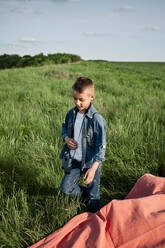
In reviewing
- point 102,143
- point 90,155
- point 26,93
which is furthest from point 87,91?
point 26,93

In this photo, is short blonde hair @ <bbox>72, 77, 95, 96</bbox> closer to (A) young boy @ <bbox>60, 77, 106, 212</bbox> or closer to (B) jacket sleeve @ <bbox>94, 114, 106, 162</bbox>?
(A) young boy @ <bbox>60, 77, 106, 212</bbox>

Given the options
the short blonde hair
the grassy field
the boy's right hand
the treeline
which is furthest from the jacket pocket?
the treeline

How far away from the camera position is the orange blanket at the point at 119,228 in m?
1.23

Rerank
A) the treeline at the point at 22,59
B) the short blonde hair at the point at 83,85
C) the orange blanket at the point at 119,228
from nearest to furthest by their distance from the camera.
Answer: the orange blanket at the point at 119,228, the short blonde hair at the point at 83,85, the treeline at the point at 22,59

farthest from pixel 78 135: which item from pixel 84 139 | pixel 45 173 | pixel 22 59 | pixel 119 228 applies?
pixel 22 59

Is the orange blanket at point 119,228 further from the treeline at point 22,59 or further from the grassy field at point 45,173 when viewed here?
the treeline at point 22,59

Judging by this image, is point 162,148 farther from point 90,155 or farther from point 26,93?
point 26,93

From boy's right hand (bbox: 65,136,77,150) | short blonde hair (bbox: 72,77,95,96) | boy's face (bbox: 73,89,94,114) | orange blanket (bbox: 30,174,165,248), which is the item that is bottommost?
orange blanket (bbox: 30,174,165,248)

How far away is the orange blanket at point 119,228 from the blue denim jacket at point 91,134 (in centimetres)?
35

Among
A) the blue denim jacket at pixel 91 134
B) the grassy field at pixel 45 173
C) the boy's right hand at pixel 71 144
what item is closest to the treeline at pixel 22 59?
the grassy field at pixel 45 173

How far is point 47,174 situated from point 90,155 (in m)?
0.50

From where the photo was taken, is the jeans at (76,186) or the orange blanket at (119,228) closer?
the orange blanket at (119,228)

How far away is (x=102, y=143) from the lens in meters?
1.52

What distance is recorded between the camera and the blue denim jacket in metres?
1.53
